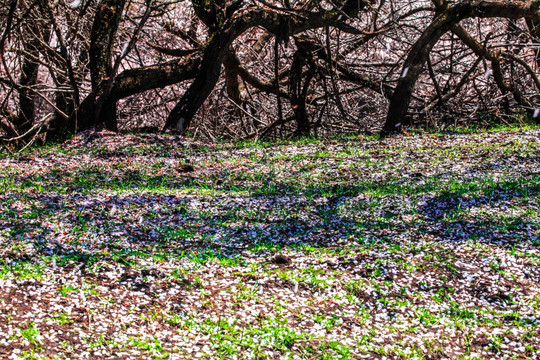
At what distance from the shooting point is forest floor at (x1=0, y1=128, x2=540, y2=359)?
278cm

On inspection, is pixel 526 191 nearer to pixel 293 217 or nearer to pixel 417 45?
pixel 293 217

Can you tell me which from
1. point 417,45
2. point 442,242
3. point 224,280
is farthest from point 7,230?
point 417,45

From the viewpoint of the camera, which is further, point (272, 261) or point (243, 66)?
point (243, 66)

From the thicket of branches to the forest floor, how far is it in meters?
1.93

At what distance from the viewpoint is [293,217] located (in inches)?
178

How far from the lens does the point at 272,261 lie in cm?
368

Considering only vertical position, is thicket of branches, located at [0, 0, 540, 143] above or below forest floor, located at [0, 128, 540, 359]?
above

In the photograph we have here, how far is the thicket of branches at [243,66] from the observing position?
7.62 m

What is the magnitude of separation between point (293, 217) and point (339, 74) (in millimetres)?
5758

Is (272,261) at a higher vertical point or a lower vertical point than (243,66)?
lower

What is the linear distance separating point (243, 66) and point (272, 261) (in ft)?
21.4

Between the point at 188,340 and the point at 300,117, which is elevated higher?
the point at 300,117

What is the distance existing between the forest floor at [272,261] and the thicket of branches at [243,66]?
76.0 inches

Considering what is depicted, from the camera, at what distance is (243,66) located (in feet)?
31.9
